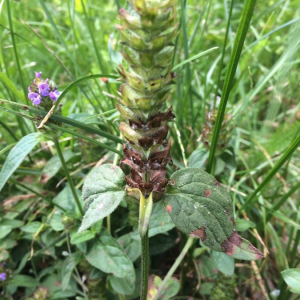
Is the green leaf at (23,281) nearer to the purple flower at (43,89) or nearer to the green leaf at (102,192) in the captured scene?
the green leaf at (102,192)

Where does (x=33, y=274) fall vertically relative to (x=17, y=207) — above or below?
below

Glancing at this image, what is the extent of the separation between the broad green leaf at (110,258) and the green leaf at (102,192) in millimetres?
373

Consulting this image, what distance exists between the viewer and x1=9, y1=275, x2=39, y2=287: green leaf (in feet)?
3.85

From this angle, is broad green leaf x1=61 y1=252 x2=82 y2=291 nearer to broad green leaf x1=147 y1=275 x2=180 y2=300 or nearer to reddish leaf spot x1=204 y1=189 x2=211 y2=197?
broad green leaf x1=147 y1=275 x2=180 y2=300

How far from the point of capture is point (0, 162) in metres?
1.37

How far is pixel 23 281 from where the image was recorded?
46.6 inches

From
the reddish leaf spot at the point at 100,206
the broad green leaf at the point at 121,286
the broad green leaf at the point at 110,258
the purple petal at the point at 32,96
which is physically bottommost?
the broad green leaf at the point at 121,286

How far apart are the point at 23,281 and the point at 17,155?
1.80 feet

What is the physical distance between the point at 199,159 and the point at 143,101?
626 millimetres

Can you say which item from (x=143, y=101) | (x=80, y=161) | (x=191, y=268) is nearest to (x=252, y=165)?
(x=191, y=268)

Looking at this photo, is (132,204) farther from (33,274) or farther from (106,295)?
(33,274)

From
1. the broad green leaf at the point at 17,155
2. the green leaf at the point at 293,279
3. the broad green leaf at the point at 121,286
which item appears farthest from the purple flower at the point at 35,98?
the green leaf at the point at 293,279

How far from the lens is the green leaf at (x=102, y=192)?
76 cm

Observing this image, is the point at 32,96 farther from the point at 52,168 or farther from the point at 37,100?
Answer: the point at 52,168
